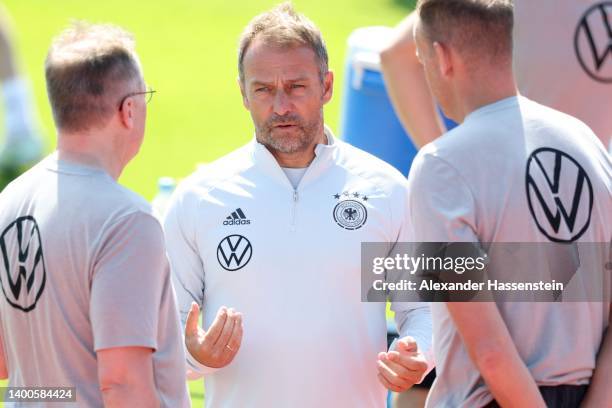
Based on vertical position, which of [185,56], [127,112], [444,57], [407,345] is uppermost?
[185,56]

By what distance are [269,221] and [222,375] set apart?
0.49 m

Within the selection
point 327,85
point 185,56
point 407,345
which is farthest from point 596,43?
point 185,56

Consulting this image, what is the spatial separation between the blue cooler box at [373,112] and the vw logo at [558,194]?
2582 millimetres

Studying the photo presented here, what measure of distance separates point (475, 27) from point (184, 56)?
8844 mm

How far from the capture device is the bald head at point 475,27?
9.44 ft

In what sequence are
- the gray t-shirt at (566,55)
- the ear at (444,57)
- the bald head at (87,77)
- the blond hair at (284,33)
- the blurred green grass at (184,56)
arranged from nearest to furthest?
1. the bald head at (87,77)
2. the ear at (444,57)
3. the blond hair at (284,33)
4. the gray t-shirt at (566,55)
5. the blurred green grass at (184,56)

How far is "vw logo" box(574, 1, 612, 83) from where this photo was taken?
13.0 ft

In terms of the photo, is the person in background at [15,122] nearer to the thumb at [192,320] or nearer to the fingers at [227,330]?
the thumb at [192,320]

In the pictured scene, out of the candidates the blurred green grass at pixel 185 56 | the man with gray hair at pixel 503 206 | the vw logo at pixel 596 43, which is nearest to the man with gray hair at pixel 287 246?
the man with gray hair at pixel 503 206

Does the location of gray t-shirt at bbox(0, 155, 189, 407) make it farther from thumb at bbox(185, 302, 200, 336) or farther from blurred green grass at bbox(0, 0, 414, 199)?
blurred green grass at bbox(0, 0, 414, 199)

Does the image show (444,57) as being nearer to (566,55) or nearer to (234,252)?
(234,252)

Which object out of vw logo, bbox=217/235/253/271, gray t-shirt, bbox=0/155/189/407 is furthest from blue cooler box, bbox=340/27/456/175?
gray t-shirt, bbox=0/155/189/407

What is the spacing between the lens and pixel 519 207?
280 cm

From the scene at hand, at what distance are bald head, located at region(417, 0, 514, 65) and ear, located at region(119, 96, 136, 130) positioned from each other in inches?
31.8
